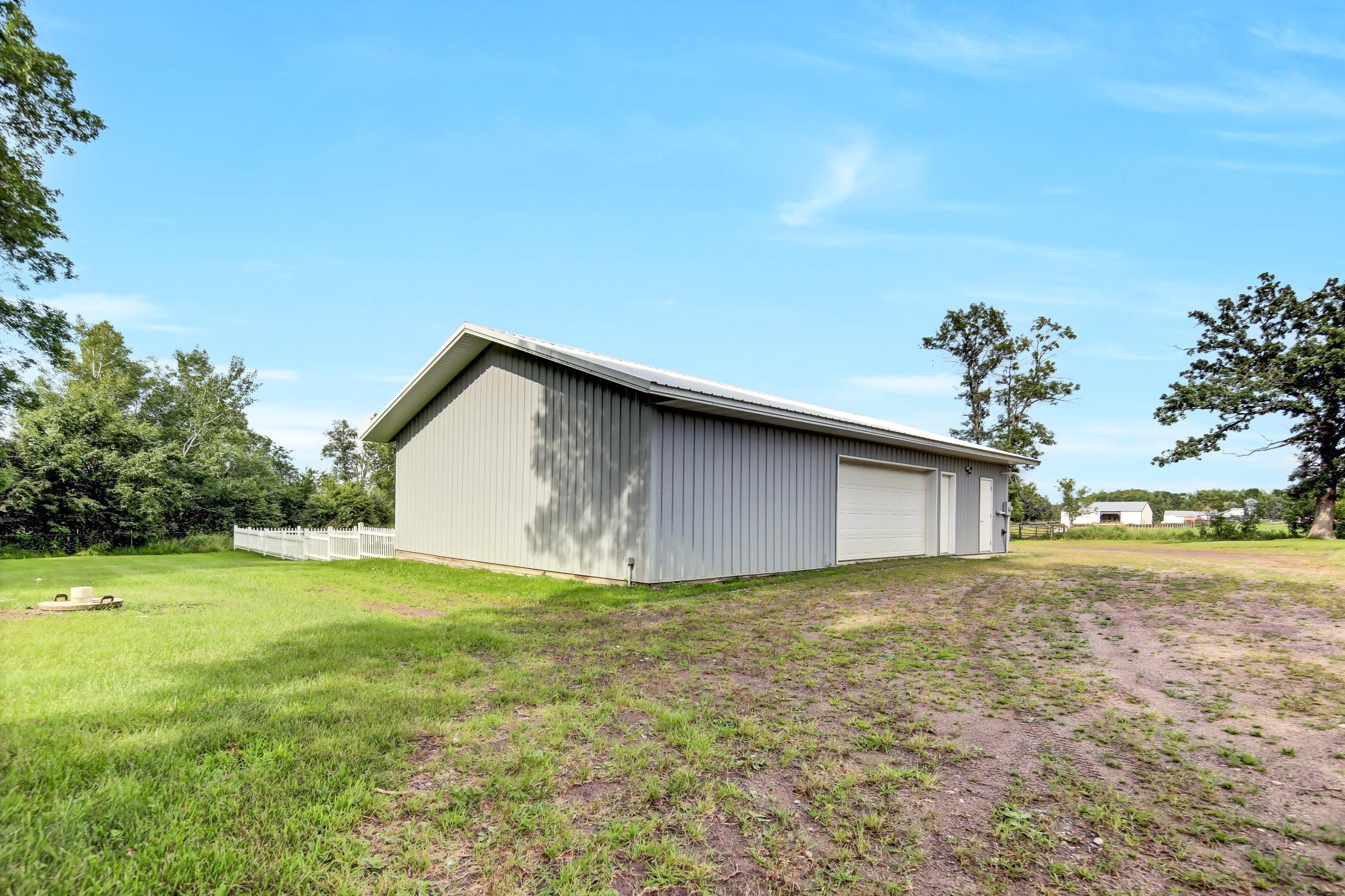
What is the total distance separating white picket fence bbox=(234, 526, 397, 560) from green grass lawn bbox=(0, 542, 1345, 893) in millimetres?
8261

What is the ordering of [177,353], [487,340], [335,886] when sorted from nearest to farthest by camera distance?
1. [335,886]
2. [487,340]
3. [177,353]

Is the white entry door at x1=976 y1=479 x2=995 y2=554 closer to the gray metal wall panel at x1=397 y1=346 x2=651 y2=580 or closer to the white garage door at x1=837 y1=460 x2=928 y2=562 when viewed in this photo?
the white garage door at x1=837 y1=460 x2=928 y2=562

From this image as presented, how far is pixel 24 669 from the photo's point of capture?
4.21 meters

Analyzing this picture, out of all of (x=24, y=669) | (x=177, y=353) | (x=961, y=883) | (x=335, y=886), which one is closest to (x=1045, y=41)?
(x=961, y=883)

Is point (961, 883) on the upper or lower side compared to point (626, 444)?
lower

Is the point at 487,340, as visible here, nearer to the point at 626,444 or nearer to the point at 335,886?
the point at 626,444

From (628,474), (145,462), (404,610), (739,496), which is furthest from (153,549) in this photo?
(739,496)

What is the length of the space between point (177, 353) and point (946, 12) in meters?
37.5

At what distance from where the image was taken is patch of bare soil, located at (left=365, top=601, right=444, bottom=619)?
22.7 ft

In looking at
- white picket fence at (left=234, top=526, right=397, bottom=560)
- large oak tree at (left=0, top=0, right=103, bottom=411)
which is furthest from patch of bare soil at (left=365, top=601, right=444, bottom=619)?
large oak tree at (left=0, top=0, right=103, bottom=411)

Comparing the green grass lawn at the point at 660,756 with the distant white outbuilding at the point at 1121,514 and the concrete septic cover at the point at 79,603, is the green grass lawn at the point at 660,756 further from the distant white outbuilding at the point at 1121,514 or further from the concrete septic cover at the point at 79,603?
the distant white outbuilding at the point at 1121,514

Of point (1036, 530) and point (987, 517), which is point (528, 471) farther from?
point (1036, 530)

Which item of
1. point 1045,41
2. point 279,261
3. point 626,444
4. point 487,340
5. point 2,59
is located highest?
point 2,59

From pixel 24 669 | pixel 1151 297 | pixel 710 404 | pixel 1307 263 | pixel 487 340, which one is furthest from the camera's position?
pixel 1307 263
